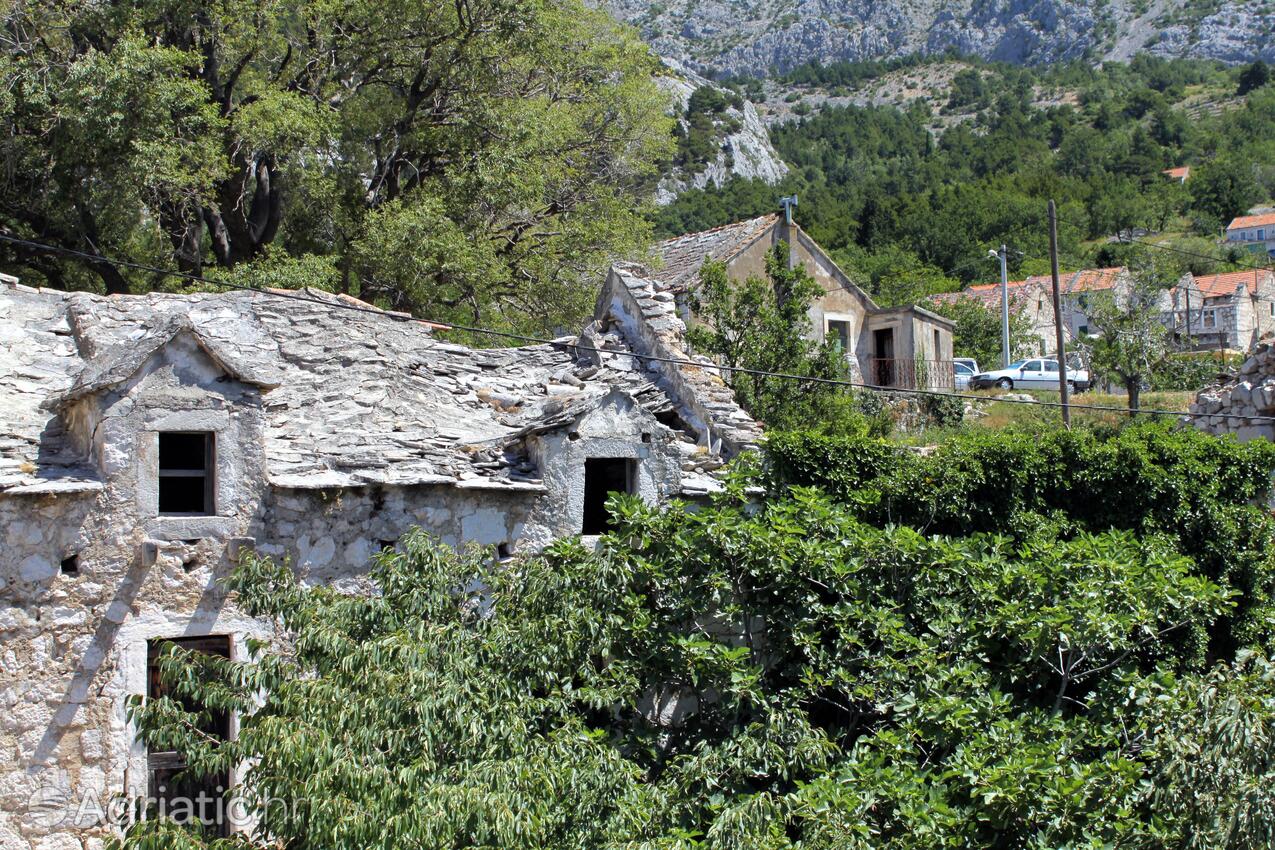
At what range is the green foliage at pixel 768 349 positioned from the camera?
737 inches

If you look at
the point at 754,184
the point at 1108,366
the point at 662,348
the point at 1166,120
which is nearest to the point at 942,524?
the point at 662,348

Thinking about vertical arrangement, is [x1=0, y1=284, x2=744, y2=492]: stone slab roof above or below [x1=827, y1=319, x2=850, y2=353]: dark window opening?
below

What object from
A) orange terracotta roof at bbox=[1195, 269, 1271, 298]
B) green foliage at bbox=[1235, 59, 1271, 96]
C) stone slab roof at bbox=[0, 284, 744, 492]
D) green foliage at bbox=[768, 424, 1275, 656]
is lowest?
green foliage at bbox=[768, 424, 1275, 656]

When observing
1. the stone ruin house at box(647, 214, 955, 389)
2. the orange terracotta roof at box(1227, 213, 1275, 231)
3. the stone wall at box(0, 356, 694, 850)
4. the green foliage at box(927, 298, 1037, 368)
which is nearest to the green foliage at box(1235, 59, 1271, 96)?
the orange terracotta roof at box(1227, 213, 1275, 231)

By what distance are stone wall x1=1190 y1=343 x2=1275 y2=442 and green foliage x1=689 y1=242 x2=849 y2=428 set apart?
7.18 metres

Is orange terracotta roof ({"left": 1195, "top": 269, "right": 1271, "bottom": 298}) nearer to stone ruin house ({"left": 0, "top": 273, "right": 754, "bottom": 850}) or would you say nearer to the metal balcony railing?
the metal balcony railing

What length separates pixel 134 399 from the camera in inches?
433

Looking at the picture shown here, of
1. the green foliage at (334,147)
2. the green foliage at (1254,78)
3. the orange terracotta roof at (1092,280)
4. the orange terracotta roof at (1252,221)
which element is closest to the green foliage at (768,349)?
the green foliage at (334,147)

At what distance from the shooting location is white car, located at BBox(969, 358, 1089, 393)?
39.6 m

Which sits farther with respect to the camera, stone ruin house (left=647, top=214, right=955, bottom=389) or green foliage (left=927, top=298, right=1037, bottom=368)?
green foliage (left=927, top=298, right=1037, bottom=368)

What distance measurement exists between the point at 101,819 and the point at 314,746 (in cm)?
366

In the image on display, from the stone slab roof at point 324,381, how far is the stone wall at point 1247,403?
39.5 ft

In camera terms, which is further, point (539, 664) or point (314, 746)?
point (539, 664)

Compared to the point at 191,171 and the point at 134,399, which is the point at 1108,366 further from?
the point at 134,399
